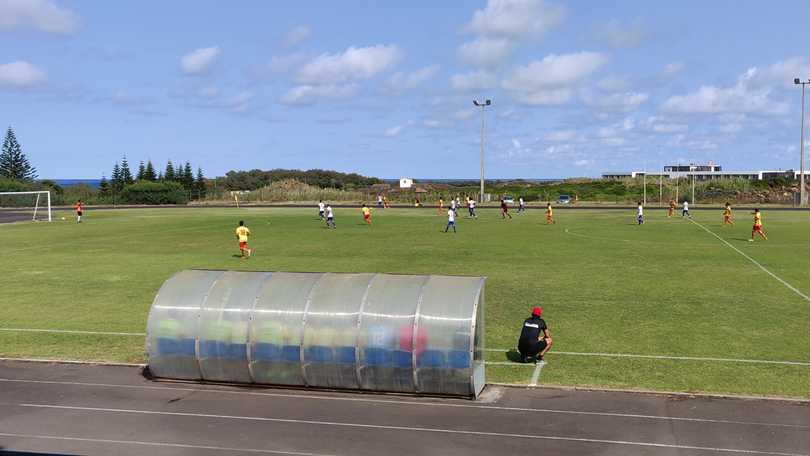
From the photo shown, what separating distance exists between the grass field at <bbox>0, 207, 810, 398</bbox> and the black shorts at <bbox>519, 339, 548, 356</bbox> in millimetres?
287

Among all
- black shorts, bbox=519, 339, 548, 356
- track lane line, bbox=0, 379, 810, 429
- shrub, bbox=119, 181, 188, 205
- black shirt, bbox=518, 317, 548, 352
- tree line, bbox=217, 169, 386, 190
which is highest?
tree line, bbox=217, 169, 386, 190

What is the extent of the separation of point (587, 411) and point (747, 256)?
2205 centimetres

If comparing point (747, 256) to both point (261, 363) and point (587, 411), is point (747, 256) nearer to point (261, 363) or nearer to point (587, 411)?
point (587, 411)

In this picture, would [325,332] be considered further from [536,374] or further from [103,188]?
[103,188]

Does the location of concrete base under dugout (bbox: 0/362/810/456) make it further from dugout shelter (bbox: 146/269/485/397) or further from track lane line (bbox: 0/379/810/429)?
dugout shelter (bbox: 146/269/485/397)

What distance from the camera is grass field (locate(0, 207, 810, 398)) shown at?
44.5ft

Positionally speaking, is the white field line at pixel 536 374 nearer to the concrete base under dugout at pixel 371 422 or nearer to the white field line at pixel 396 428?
the concrete base under dugout at pixel 371 422

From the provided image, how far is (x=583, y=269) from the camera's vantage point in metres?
25.6

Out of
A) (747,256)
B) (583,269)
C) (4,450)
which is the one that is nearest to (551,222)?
(747,256)

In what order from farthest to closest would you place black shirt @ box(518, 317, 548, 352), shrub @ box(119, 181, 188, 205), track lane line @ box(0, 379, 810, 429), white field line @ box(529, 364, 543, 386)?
shrub @ box(119, 181, 188, 205)
black shirt @ box(518, 317, 548, 352)
white field line @ box(529, 364, 543, 386)
track lane line @ box(0, 379, 810, 429)

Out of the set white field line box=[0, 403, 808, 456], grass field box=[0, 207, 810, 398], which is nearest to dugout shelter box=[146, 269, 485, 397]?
white field line box=[0, 403, 808, 456]

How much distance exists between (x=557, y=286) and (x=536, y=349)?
893 cm

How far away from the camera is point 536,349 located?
13.4 metres

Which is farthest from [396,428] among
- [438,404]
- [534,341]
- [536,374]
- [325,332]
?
[534,341]
